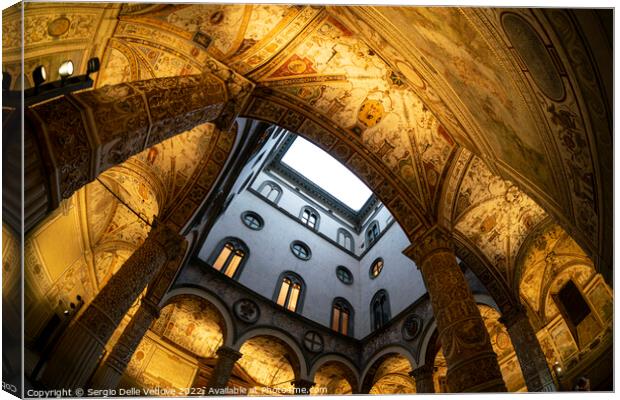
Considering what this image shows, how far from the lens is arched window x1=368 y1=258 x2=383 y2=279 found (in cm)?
1656

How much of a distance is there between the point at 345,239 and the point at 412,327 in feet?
25.8

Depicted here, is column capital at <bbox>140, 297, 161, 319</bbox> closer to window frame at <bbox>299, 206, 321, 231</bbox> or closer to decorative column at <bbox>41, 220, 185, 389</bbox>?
decorative column at <bbox>41, 220, 185, 389</bbox>

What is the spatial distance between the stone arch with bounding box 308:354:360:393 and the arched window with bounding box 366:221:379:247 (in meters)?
6.69

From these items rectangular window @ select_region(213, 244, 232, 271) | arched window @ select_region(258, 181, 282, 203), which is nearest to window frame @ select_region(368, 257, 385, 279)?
arched window @ select_region(258, 181, 282, 203)

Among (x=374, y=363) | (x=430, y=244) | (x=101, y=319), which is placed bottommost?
(x=101, y=319)

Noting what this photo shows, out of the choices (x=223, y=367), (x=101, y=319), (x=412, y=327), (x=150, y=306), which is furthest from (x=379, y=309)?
(x=101, y=319)

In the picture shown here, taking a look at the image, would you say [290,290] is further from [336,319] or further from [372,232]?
[372,232]

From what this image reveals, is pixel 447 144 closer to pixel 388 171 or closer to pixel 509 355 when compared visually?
pixel 388 171

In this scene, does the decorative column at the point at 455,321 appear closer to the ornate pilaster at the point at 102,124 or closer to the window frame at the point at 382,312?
the ornate pilaster at the point at 102,124

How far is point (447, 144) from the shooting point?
7.58 m

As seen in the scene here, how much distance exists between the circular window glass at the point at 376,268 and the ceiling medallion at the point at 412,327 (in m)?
3.72

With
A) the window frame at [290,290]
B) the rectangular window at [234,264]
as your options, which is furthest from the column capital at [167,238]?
the window frame at [290,290]

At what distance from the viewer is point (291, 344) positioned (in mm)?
12641

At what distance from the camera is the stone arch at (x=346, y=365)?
12.8m
